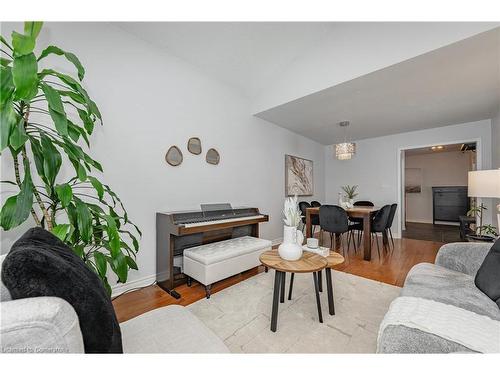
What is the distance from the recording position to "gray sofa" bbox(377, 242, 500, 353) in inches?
34.1

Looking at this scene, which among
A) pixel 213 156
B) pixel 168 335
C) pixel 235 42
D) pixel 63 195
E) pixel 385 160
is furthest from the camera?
pixel 385 160

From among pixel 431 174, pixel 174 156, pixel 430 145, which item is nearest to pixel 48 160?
pixel 174 156

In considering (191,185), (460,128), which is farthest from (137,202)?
(460,128)

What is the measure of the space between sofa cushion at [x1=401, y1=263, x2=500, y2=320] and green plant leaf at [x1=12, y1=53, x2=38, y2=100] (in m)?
Result: 2.31

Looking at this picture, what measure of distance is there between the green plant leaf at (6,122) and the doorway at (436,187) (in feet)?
23.2

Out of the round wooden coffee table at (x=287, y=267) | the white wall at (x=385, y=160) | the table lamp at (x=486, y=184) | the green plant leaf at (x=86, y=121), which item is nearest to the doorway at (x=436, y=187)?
the white wall at (x=385, y=160)

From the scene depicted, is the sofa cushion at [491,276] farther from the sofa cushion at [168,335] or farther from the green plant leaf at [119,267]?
the green plant leaf at [119,267]

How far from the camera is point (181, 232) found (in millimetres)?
2152

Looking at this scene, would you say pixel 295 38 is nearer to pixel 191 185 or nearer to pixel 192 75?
pixel 192 75

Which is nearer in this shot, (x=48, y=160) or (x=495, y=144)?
(x=48, y=160)

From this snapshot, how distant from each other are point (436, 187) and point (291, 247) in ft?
24.1

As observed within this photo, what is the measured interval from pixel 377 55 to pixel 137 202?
3110mm

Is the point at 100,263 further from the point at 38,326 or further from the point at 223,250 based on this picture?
the point at 223,250

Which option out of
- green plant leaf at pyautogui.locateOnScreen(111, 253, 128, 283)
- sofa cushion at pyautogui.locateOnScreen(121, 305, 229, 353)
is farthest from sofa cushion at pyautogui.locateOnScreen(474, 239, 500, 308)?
green plant leaf at pyautogui.locateOnScreen(111, 253, 128, 283)
